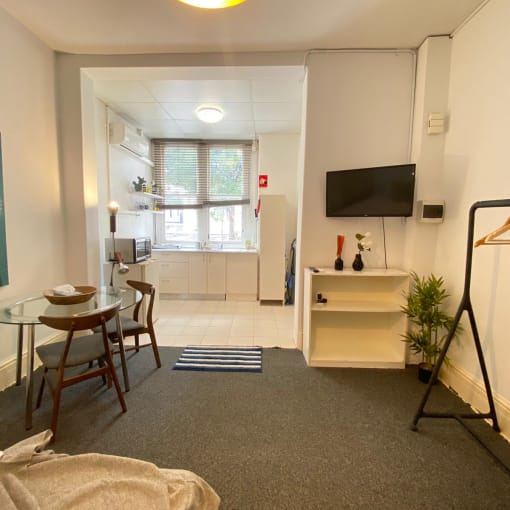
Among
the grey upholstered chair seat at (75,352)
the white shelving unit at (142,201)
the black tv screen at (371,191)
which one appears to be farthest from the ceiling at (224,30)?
the grey upholstered chair seat at (75,352)

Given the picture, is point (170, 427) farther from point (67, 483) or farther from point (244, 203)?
point (244, 203)

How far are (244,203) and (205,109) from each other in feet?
6.08

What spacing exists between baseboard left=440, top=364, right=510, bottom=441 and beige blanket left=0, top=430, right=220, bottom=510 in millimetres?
1883

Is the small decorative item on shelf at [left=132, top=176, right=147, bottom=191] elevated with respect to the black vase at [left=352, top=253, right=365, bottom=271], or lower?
elevated

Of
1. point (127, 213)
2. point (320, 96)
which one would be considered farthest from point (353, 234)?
point (127, 213)

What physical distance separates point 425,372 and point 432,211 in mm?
1314

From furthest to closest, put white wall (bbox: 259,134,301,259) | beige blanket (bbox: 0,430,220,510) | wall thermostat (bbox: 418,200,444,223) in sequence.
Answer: white wall (bbox: 259,134,301,259)
wall thermostat (bbox: 418,200,444,223)
beige blanket (bbox: 0,430,220,510)

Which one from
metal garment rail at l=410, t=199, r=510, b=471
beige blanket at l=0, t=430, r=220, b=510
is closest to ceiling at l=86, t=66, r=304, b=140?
metal garment rail at l=410, t=199, r=510, b=471

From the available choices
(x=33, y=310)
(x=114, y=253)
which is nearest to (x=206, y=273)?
(x=114, y=253)

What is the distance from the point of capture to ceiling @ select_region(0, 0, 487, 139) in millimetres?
2076

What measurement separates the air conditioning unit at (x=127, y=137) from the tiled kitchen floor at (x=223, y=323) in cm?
233

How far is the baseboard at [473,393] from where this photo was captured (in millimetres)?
1787

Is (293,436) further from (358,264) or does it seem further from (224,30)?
(224,30)

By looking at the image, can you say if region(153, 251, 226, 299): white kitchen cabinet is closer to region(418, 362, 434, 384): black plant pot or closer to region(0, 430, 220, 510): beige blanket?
region(418, 362, 434, 384): black plant pot
